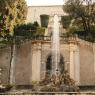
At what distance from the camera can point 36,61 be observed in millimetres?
32500

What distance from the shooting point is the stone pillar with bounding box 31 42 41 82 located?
1267 inches

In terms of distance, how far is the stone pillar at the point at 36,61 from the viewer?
3219 centimetres

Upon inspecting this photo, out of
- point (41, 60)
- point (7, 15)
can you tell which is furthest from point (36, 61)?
point (7, 15)

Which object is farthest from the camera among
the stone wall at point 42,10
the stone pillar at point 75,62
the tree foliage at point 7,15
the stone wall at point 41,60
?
the stone wall at point 42,10

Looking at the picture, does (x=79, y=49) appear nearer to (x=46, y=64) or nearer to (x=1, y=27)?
(x=46, y=64)

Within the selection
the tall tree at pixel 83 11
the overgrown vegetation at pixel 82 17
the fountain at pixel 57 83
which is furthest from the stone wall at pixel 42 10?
the fountain at pixel 57 83

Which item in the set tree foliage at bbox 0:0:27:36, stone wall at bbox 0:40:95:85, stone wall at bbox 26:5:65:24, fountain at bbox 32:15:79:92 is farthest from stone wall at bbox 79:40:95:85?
stone wall at bbox 26:5:65:24

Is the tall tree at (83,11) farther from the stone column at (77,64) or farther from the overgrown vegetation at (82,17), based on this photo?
the stone column at (77,64)

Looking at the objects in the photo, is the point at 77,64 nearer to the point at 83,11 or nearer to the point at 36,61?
the point at 36,61

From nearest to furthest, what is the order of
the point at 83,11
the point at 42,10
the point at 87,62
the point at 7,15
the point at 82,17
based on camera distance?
the point at 7,15
the point at 87,62
the point at 83,11
the point at 82,17
the point at 42,10

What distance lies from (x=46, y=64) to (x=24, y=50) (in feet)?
7.64

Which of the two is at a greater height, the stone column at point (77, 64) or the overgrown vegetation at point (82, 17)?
the overgrown vegetation at point (82, 17)

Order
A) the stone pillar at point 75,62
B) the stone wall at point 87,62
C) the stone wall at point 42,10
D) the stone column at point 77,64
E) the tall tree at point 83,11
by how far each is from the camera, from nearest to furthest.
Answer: the stone pillar at point 75,62 → the stone column at point 77,64 → the stone wall at point 87,62 → the tall tree at point 83,11 → the stone wall at point 42,10

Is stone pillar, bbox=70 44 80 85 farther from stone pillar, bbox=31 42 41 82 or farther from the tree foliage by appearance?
the tree foliage
